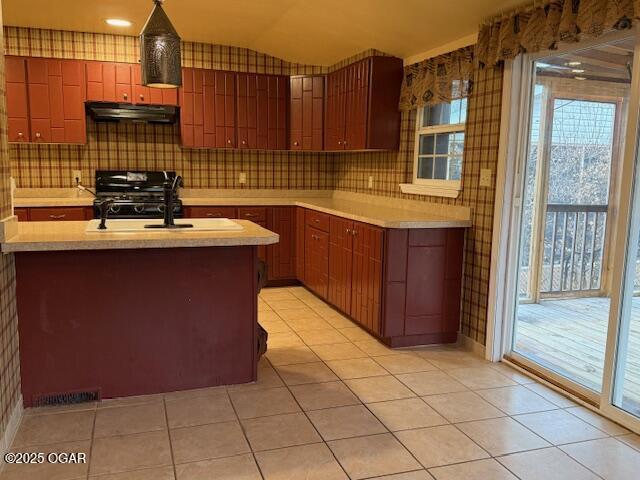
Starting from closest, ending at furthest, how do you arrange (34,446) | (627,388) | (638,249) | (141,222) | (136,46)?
(34,446)
(638,249)
(627,388)
(141,222)
(136,46)

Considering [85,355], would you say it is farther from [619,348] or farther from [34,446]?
[619,348]

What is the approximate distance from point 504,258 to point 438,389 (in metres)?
0.96

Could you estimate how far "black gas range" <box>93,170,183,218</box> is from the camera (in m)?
4.96

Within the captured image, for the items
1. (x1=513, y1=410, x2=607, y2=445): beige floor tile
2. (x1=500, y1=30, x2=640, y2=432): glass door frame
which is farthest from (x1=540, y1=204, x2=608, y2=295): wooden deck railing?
(x1=513, y1=410, x2=607, y2=445): beige floor tile

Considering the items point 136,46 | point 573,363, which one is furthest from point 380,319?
point 136,46

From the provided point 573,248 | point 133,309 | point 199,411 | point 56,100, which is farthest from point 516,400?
point 56,100

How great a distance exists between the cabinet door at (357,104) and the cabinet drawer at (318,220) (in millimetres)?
663

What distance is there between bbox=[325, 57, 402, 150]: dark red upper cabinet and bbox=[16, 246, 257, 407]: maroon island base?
80.3 inches

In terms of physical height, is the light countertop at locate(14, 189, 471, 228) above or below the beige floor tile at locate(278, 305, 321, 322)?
above

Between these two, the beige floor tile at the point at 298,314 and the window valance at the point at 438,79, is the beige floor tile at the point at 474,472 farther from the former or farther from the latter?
the window valance at the point at 438,79

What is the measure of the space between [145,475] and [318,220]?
3.01 m

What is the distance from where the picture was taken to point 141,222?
325 centimetres

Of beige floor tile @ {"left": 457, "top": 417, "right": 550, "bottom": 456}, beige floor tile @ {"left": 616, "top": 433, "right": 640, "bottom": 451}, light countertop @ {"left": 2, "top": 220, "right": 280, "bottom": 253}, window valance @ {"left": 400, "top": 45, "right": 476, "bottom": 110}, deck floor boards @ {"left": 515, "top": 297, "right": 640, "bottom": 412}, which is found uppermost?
window valance @ {"left": 400, "top": 45, "right": 476, "bottom": 110}

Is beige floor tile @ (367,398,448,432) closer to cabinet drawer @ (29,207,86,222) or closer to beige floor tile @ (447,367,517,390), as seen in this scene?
beige floor tile @ (447,367,517,390)
